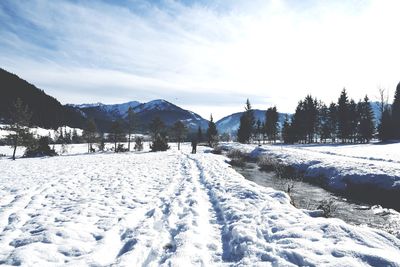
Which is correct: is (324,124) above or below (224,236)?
above

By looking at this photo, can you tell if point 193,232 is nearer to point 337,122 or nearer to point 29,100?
point 337,122

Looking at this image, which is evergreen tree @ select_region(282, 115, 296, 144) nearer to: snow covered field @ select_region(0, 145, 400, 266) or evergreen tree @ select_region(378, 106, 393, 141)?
evergreen tree @ select_region(378, 106, 393, 141)

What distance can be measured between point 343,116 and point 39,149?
66206 mm

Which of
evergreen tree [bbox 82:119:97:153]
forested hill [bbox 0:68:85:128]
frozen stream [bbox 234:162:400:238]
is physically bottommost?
frozen stream [bbox 234:162:400:238]

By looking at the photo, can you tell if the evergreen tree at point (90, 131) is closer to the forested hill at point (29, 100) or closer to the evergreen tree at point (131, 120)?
the evergreen tree at point (131, 120)

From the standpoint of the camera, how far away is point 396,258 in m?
4.38

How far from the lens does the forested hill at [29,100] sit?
146 metres

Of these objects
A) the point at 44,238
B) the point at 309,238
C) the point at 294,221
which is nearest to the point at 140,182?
the point at 44,238

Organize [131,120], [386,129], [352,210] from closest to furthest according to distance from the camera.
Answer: [352,210], [386,129], [131,120]

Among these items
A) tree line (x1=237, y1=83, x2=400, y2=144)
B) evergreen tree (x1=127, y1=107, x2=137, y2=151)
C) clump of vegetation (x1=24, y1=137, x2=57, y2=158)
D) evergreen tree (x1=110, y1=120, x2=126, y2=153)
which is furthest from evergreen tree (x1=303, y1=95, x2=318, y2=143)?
clump of vegetation (x1=24, y1=137, x2=57, y2=158)

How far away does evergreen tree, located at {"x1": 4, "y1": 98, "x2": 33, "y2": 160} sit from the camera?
41.4 m

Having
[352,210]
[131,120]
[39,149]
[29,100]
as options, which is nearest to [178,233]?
[352,210]

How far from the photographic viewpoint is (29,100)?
493ft

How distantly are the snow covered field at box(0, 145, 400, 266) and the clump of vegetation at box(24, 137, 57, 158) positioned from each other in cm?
3765
